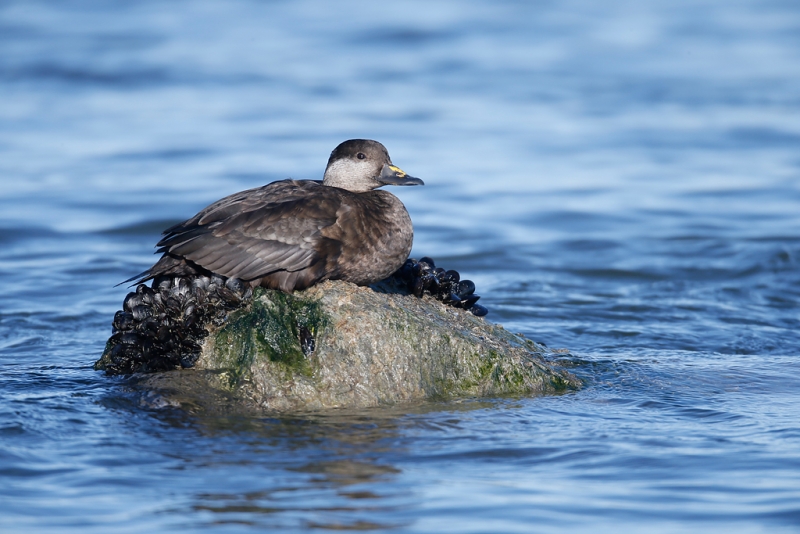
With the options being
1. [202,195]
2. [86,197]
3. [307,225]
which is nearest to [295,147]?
[202,195]

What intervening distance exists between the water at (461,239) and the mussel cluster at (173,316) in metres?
0.35

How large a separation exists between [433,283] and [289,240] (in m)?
1.05

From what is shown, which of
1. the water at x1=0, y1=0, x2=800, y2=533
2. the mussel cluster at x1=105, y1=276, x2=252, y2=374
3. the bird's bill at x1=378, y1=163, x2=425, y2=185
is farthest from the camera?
the bird's bill at x1=378, y1=163, x2=425, y2=185

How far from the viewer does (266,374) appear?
543 cm

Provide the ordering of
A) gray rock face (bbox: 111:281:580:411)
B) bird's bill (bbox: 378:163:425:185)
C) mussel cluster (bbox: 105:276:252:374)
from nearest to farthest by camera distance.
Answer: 1. gray rock face (bbox: 111:281:580:411)
2. mussel cluster (bbox: 105:276:252:374)
3. bird's bill (bbox: 378:163:425:185)

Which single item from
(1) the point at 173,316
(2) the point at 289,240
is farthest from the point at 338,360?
(1) the point at 173,316

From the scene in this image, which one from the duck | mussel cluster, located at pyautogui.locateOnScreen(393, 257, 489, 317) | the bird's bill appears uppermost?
the bird's bill

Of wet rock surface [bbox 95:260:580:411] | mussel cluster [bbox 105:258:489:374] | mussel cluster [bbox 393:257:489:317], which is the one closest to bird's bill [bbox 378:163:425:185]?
mussel cluster [bbox 393:257:489:317]

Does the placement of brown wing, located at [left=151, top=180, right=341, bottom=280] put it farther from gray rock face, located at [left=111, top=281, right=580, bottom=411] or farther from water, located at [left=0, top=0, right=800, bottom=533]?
water, located at [left=0, top=0, right=800, bottom=533]

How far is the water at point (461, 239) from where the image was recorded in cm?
436

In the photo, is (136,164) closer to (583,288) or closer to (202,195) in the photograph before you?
(202,195)

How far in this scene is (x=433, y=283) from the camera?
6270 mm

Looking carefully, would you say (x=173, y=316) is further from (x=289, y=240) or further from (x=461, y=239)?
(x=461, y=239)

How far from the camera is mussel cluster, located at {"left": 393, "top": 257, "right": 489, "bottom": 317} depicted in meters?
6.27
